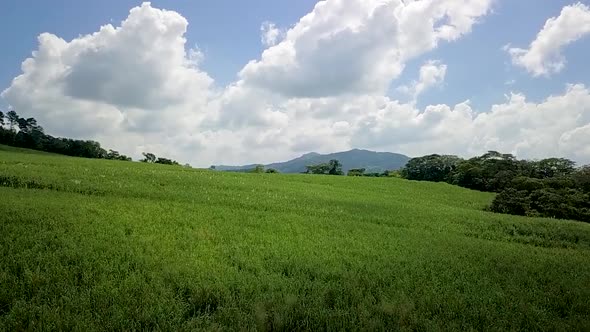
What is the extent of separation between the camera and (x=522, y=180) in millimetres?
43469

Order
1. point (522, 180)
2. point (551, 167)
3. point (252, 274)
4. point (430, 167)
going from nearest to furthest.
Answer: point (252, 274), point (522, 180), point (551, 167), point (430, 167)

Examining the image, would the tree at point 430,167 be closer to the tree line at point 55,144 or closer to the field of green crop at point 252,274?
the tree line at point 55,144

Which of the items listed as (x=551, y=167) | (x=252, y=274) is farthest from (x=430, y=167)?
(x=252, y=274)

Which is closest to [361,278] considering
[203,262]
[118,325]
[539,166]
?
[203,262]

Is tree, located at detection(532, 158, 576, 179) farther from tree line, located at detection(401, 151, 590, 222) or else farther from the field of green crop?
the field of green crop

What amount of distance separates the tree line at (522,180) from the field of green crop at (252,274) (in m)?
19.1

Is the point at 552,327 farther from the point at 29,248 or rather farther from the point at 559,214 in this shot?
the point at 559,214

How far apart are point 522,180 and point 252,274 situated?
42176 millimetres

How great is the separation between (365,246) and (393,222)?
769 centimetres

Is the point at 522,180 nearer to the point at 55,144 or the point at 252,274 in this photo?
the point at 252,274

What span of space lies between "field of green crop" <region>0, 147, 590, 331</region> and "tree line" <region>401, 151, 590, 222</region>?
62.6ft

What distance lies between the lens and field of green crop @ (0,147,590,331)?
7.51 m

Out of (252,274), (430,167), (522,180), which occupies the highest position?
(430,167)

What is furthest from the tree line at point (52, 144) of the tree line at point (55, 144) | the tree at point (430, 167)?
the tree at point (430, 167)
